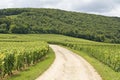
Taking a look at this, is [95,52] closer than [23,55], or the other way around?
[23,55]

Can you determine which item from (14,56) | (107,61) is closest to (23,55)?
(14,56)

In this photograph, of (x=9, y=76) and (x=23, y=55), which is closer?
(x=9, y=76)

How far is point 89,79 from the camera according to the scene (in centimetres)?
3347

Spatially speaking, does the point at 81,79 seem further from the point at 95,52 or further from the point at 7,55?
the point at 95,52

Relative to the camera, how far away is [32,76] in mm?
34656

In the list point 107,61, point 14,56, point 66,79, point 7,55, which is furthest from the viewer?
point 107,61

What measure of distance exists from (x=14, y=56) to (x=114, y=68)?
630 inches

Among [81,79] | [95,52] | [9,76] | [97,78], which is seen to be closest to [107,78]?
[97,78]

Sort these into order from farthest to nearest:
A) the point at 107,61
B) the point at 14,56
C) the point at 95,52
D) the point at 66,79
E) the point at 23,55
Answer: the point at 95,52
the point at 107,61
the point at 23,55
the point at 14,56
the point at 66,79

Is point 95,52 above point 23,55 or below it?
below

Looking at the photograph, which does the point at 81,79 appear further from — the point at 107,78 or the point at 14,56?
the point at 14,56

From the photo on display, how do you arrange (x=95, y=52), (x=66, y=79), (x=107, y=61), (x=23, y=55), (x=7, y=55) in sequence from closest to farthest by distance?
(x=66, y=79)
(x=7, y=55)
(x=23, y=55)
(x=107, y=61)
(x=95, y=52)

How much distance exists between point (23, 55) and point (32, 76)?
9.39 meters

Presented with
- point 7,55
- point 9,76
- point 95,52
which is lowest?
point 95,52
